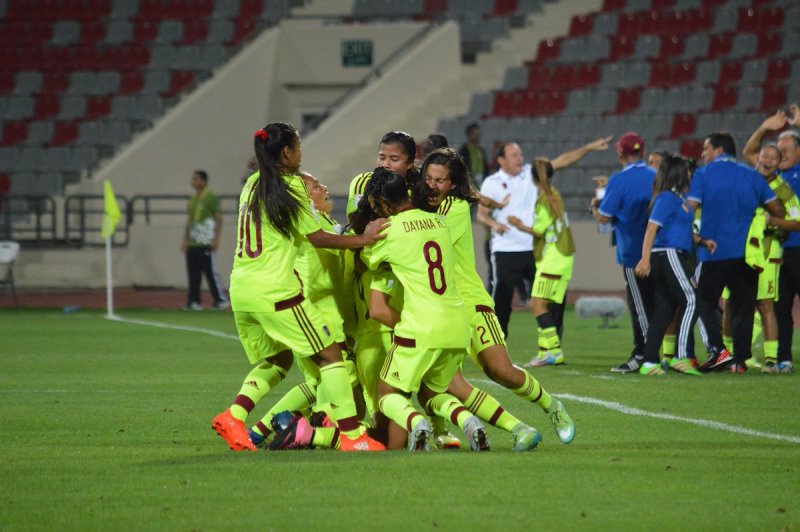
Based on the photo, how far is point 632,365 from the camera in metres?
12.3

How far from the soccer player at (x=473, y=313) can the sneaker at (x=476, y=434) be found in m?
0.19

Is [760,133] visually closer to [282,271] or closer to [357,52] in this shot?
[282,271]

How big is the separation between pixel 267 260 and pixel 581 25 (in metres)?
22.5

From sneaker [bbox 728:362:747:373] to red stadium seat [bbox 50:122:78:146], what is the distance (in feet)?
65.4

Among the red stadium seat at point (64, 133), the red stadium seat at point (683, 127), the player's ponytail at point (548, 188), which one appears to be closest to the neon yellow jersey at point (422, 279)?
the player's ponytail at point (548, 188)

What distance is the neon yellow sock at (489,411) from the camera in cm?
752

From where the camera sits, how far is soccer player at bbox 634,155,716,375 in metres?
11.8

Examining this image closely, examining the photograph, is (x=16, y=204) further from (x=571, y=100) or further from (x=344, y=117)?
(x=571, y=100)

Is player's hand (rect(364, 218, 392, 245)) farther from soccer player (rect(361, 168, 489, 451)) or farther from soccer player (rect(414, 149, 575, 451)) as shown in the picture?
soccer player (rect(414, 149, 575, 451))

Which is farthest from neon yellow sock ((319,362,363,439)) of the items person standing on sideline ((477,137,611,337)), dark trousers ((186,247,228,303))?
dark trousers ((186,247,228,303))

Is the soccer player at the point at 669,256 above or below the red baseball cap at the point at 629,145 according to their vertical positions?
below

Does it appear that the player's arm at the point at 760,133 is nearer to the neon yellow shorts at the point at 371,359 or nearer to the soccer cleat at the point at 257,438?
the neon yellow shorts at the point at 371,359

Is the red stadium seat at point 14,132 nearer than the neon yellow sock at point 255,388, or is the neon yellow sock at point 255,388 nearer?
the neon yellow sock at point 255,388

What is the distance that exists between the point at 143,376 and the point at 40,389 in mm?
1291
